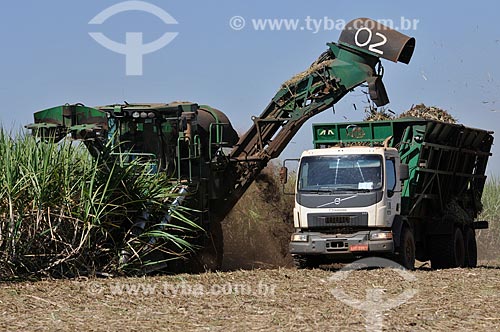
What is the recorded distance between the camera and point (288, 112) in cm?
2011

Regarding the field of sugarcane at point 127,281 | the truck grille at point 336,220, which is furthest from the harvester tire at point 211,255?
the truck grille at point 336,220

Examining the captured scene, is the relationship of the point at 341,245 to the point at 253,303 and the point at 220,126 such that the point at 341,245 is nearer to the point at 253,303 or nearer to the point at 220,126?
the point at 220,126

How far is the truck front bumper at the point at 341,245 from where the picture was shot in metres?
16.9

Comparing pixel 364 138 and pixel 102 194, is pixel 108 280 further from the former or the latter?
pixel 364 138

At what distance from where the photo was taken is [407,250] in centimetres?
1777

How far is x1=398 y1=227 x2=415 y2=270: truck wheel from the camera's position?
1745cm

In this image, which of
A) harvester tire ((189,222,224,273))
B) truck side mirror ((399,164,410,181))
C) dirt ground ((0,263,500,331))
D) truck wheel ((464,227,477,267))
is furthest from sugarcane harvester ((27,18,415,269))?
truck wheel ((464,227,477,267))

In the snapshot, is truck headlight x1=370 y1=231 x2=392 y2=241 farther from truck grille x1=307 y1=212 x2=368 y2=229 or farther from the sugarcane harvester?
the sugarcane harvester

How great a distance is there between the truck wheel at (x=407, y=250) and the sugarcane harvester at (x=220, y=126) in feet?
9.64

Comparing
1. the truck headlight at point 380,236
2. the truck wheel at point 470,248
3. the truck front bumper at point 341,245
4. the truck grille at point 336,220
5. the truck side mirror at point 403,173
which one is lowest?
the truck wheel at point 470,248

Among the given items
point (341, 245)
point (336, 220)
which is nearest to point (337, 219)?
point (336, 220)

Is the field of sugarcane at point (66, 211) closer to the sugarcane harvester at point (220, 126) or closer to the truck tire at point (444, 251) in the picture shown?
the sugarcane harvester at point (220, 126)

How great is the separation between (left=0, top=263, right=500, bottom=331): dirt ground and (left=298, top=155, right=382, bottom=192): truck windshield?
7.02 feet

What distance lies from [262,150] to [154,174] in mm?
3456
